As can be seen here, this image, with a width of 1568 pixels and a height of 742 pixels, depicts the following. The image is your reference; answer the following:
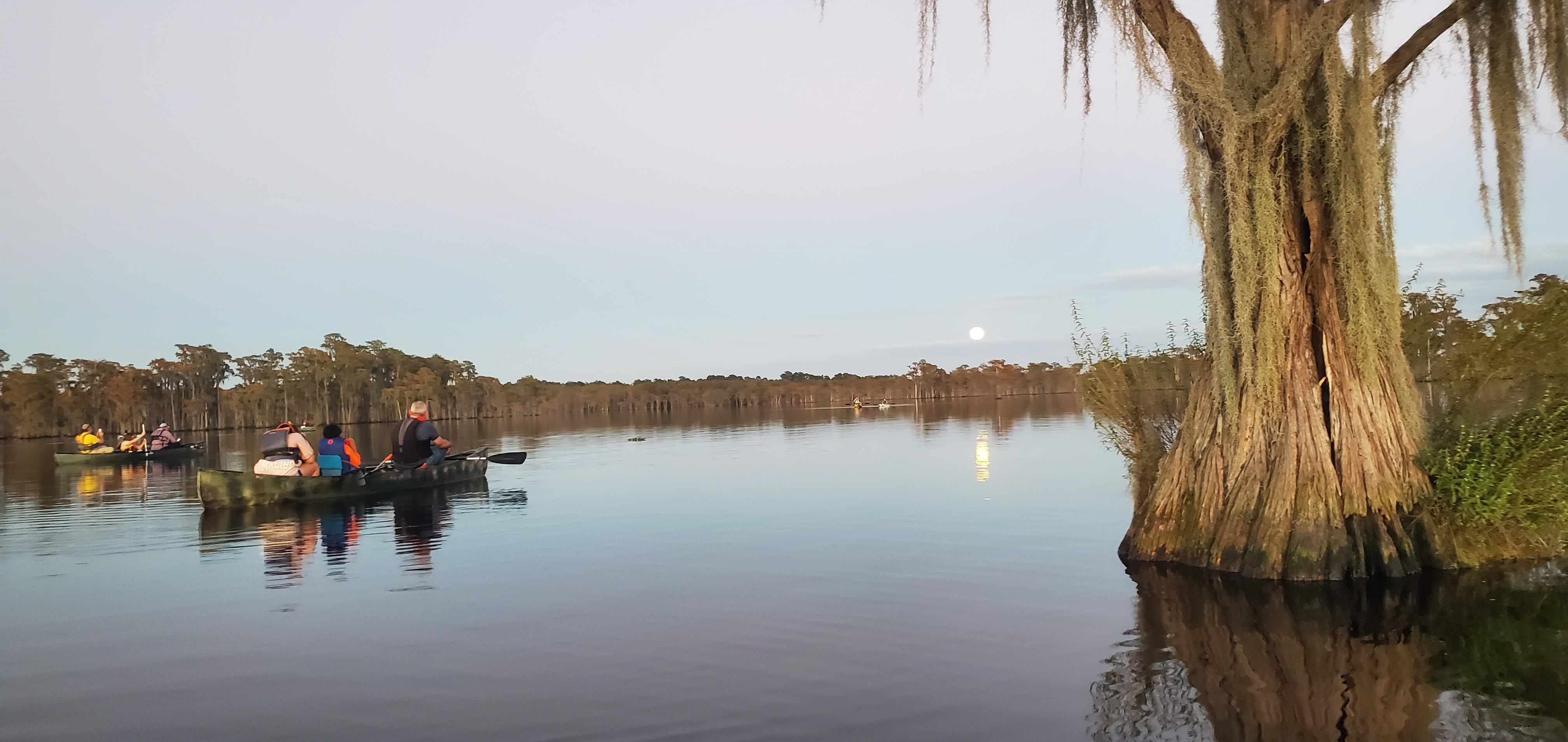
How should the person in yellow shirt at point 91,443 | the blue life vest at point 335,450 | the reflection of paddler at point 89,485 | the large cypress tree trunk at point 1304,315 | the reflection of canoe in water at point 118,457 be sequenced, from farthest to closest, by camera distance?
the person in yellow shirt at point 91,443 < the reflection of canoe in water at point 118,457 < the reflection of paddler at point 89,485 < the blue life vest at point 335,450 < the large cypress tree trunk at point 1304,315

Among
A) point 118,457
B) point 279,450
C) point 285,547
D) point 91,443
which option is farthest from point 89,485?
point 285,547

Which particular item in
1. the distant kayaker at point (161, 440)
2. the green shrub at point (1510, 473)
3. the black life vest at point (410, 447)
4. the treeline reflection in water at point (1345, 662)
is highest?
the distant kayaker at point (161, 440)

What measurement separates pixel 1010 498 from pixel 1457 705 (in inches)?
501

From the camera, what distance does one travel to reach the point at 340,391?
131750 mm

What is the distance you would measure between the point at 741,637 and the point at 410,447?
56.0ft

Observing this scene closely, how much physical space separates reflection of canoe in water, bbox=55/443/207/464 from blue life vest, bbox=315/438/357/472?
933 inches

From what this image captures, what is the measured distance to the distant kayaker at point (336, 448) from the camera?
22.1 metres

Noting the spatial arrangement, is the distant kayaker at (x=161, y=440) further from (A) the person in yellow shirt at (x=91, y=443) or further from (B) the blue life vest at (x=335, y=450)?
(B) the blue life vest at (x=335, y=450)

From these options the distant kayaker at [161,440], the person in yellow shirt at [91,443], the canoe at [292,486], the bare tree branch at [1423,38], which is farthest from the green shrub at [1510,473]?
the person in yellow shirt at [91,443]

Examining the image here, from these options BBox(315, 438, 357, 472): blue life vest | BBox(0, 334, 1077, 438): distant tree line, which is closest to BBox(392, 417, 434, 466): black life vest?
BBox(315, 438, 357, 472): blue life vest

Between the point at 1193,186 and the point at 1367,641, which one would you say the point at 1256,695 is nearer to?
the point at 1367,641

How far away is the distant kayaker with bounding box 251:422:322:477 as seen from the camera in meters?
20.9

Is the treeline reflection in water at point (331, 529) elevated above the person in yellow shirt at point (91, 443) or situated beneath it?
situated beneath

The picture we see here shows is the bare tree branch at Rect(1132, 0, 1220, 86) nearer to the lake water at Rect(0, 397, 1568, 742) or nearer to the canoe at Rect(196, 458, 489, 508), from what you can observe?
the lake water at Rect(0, 397, 1568, 742)
